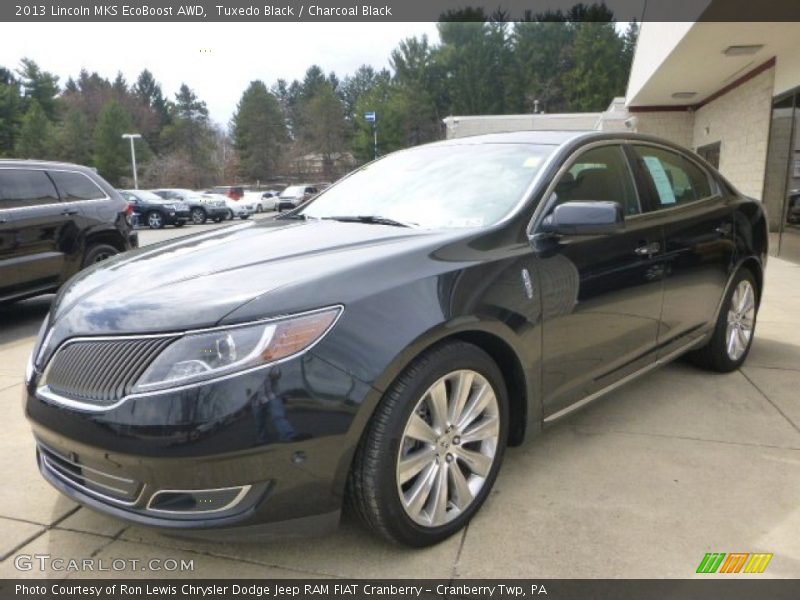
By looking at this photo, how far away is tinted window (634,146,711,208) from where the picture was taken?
11.7 ft

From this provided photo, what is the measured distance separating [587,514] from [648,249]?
1.43 metres

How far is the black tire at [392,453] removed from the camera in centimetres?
213

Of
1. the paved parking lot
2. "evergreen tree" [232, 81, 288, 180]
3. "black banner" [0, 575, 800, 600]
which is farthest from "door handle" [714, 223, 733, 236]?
"evergreen tree" [232, 81, 288, 180]

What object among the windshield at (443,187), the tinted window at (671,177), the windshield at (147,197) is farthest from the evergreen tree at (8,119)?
the tinted window at (671,177)

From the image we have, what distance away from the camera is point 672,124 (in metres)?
20.5

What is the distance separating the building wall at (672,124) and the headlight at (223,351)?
20.6 meters

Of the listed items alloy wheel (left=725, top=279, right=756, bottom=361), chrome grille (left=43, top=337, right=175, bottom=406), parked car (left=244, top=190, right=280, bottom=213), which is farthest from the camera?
parked car (left=244, top=190, right=280, bottom=213)

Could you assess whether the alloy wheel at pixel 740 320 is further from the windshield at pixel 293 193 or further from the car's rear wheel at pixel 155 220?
the windshield at pixel 293 193

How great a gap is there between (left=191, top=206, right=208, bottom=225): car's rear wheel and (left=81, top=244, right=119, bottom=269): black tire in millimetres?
19923

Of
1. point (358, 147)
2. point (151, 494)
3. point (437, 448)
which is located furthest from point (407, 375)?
point (358, 147)

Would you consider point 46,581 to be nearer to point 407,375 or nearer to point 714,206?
point 407,375

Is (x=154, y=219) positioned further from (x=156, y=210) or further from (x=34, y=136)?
(x=34, y=136)

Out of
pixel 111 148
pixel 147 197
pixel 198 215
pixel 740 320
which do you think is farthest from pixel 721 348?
pixel 111 148

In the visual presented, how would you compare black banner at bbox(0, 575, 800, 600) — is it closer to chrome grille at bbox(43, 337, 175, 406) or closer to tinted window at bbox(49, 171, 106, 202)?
chrome grille at bbox(43, 337, 175, 406)
